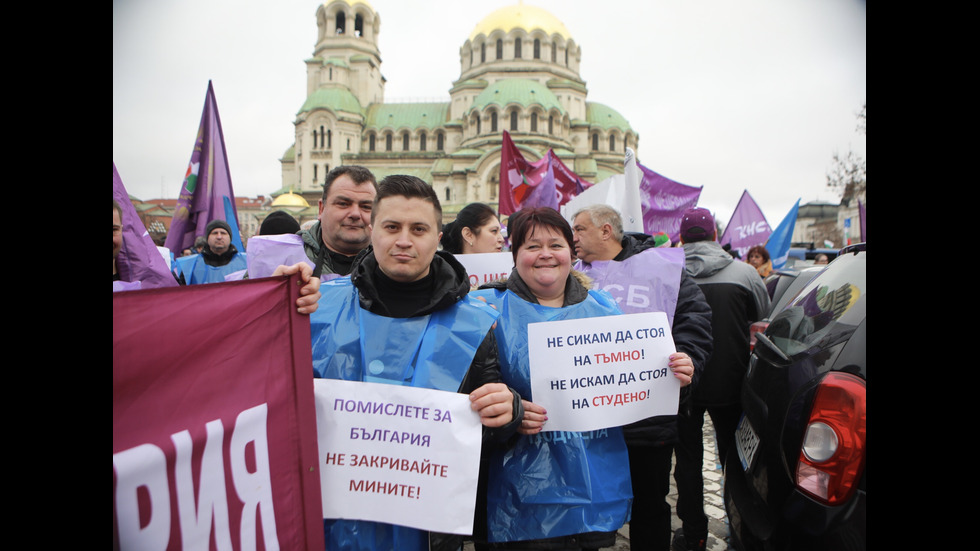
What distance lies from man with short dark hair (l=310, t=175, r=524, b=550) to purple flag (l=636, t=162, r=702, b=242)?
6332mm

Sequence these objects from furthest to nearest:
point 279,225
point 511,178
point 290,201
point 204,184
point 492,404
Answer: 1. point 290,201
2. point 511,178
3. point 204,184
4. point 279,225
5. point 492,404

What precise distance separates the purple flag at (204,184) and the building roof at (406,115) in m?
51.7

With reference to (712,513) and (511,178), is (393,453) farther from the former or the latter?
(511,178)

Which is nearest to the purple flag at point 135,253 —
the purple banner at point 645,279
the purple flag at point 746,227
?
the purple banner at point 645,279

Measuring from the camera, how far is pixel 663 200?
304 inches

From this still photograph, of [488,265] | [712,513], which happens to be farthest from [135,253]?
[712,513]

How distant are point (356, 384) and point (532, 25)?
2304 inches

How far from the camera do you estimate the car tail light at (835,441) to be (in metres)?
1.54

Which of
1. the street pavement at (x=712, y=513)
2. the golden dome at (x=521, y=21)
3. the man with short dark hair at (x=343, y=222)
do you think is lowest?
the street pavement at (x=712, y=513)

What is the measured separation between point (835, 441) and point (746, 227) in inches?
345

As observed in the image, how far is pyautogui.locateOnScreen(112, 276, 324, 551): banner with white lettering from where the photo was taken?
1.26 meters

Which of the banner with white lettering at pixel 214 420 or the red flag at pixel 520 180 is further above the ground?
the red flag at pixel 520 180

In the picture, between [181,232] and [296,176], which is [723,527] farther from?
[296,176]

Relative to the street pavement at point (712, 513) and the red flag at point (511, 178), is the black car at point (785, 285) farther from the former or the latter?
the red flag at point (511, 178)
